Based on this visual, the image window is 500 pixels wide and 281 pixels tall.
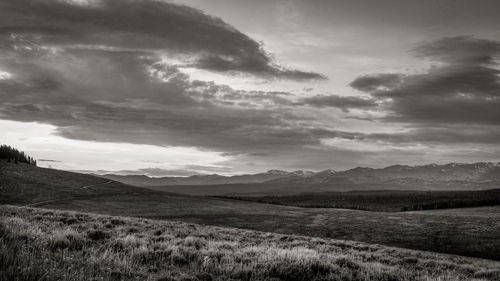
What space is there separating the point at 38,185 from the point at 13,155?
1726 inches

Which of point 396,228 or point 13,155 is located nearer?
point 396,228

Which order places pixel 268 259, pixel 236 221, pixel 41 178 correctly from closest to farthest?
pixel 268 259 → pixel 236 221 → pixel 41 178

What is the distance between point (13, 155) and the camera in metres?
111

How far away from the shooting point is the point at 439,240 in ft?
129

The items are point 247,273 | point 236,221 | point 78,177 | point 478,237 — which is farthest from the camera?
point 78,177

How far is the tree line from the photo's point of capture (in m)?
99.8

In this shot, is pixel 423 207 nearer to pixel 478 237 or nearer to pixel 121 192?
pixel 478 237

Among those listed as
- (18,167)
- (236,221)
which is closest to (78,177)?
(18,167)

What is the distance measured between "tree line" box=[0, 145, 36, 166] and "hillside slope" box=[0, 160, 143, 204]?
7.66 meters

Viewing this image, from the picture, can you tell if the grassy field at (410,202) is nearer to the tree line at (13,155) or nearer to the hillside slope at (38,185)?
the hillside slope at (38,185)

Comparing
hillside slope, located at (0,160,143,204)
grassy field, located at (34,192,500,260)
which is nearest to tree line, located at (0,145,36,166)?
hillside slope, located at (0,160,143,204)

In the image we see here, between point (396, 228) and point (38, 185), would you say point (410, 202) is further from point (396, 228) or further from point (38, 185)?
point (38, 185)

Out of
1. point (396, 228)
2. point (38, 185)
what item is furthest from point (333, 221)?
point (38, 185)

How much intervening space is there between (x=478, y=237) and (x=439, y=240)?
13.3ft
